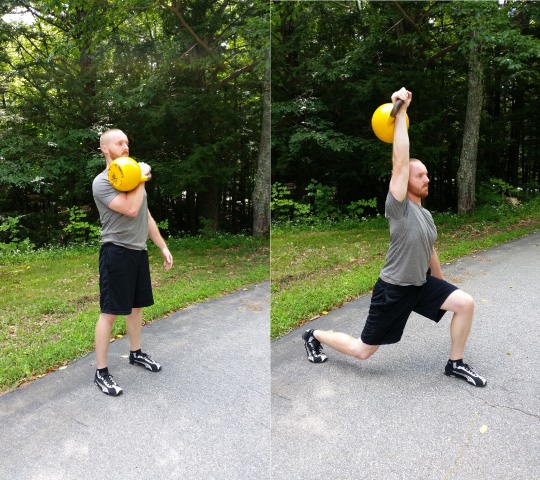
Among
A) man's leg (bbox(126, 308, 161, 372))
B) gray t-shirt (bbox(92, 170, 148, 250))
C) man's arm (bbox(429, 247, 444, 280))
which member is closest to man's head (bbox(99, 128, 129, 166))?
gray t-shirt (bbox(92, 170, 148, 250))

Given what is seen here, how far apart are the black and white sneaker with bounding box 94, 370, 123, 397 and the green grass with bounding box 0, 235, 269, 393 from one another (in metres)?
0.34

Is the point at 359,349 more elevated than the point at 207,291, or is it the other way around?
the point at 359,349

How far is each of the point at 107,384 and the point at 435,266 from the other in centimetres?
167

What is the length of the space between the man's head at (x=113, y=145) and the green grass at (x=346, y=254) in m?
0.92

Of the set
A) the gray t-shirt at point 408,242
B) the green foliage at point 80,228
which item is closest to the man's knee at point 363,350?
the gray t-shirt at point 408,242

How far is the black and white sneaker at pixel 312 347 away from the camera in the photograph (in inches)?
65.1

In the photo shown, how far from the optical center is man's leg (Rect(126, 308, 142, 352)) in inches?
99.7

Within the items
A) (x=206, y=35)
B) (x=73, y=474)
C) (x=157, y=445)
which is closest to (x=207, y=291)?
(x=157, y=445)

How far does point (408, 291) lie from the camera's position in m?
1.63

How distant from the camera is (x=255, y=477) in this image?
66.8 inches

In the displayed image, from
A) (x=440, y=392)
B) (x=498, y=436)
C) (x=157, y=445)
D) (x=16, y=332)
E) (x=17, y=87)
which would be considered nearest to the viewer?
(x=498, y=436)

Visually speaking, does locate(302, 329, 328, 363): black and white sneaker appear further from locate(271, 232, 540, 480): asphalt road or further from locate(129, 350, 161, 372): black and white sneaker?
locate(129, 350, 161, 372): black and white sneaker

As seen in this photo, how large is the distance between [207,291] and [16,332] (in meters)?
1.16

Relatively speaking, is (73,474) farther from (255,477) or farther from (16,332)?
(16,332)
